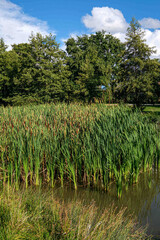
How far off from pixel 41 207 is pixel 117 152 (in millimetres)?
2211

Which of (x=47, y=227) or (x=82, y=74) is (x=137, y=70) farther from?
(x=47, y=227)

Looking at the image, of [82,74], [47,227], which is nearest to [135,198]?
[47,227]

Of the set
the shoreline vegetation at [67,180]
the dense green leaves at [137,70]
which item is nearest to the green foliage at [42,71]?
the dense green leaves at [137,70]

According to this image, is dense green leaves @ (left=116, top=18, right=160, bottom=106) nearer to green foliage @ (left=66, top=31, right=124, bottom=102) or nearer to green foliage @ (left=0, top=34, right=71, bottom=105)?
green foliage @ (left=66, top=31, right=124, bottom=102)

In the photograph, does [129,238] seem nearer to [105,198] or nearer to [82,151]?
[105,198]

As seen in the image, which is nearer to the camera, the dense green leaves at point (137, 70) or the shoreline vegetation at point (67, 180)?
the shoreline vegetation at point (67, 180)

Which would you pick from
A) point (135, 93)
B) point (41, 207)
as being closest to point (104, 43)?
point (135, 93)

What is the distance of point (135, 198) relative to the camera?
13.9 feet

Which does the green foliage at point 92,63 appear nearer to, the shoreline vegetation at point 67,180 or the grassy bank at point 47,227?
the shoreline vegetation at point 67,180

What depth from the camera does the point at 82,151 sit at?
4.91 m

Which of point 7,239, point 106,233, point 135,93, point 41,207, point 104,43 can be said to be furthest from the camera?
point 104,43

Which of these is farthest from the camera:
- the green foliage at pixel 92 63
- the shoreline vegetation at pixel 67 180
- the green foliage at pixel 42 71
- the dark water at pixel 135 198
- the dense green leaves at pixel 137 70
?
the green foliage at pixel 92 63

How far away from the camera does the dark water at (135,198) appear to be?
3564mm

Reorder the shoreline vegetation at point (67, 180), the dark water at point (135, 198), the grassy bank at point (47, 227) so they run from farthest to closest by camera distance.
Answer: the dark water at point (135, 198) < the shoreline vegetation at point (67, 180) < the grassy bank at point (47, 227)
